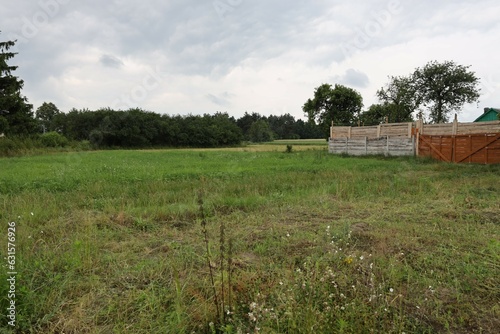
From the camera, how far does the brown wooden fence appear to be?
15383 mm

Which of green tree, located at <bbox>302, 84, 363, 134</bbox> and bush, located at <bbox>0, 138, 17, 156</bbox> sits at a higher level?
green tree, located at <bbox>302, 84, 363, 134</bbox>

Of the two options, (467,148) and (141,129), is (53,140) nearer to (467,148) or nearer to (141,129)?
(141,129)

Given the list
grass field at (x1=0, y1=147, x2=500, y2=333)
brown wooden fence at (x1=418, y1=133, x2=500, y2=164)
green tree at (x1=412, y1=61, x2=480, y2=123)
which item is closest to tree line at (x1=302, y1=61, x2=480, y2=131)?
green tree at (x1=412, y1=61, x2=480, y2=123)

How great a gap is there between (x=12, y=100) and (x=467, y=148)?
3693 cm

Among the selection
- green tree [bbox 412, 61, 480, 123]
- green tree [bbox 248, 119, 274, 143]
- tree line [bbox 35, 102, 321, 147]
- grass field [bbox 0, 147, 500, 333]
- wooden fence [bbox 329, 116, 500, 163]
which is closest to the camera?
grass field [bbox 0, 147, 500, 333]

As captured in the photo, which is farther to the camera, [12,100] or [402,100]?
[402,100]

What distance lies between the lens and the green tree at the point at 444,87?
38.5 metres

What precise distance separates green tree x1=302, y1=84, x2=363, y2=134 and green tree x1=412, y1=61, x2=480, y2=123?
29.8 feet

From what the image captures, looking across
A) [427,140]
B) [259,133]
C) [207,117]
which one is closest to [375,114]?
[427,140]

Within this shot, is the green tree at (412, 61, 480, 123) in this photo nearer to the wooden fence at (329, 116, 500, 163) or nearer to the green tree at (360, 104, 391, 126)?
the green tree at (360, 104, 391, 126)

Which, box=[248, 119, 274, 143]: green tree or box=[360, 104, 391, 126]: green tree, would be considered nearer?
box=[360, 104, 391, 126]: green tree

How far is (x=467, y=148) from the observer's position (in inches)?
640

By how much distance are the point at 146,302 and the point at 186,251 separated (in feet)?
4.08

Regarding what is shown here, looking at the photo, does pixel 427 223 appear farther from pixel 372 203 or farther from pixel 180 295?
pixel 180 295
